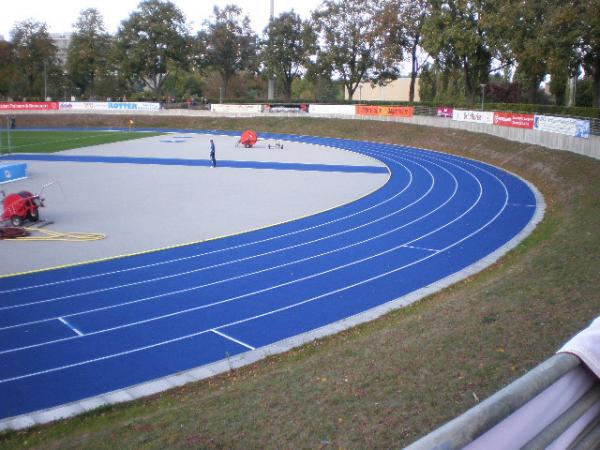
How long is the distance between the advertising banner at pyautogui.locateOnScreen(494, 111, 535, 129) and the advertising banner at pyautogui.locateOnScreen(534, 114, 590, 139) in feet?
4.06

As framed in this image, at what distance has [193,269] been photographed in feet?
51.6

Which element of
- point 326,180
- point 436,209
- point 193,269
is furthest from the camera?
point 326,180

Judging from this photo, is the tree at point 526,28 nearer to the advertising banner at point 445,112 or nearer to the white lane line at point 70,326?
the advertising banner at point 445,112

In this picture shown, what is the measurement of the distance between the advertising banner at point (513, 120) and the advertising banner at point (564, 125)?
124 cm

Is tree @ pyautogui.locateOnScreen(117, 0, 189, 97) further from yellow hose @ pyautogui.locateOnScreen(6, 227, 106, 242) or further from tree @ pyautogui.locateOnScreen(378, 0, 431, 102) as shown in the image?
yellow hose @ pyautogui.locateOnScreen(6, 227, 106, 242)

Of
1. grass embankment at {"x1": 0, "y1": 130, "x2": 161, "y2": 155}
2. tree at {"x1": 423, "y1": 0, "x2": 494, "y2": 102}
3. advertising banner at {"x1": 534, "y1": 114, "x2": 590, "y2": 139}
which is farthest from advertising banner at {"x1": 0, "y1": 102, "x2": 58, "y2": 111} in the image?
advertising banner at {"x1": 534, "y1": 114, "x2": 590, "y2": 139}

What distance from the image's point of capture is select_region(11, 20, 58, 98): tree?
85.4 metres

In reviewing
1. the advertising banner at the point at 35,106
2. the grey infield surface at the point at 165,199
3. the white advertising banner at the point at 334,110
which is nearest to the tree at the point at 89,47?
the advertising banner at the point at 35,106

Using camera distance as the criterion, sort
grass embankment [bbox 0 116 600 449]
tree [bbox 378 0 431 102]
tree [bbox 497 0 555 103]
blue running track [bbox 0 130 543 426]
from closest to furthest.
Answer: grass embankment [bbox 0 116 600 449] → blue running track [bbox 0 130 543 426] → tree [bbox 497 0 555 103] → tree [bbox 378 0 431 102]

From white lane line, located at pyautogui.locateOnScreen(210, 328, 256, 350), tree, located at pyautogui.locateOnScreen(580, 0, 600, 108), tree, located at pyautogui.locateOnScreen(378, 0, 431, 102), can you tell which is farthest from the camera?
tree, located at pyautogui.locateOnScreen(378, 0, 431, 102)

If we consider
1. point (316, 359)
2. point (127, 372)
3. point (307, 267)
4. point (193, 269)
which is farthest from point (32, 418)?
point (307, 267)

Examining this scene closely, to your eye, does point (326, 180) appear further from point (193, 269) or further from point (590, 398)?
point (590, 398)

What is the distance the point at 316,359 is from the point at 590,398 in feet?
25.2

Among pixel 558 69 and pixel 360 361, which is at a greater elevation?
pixel 558 69
